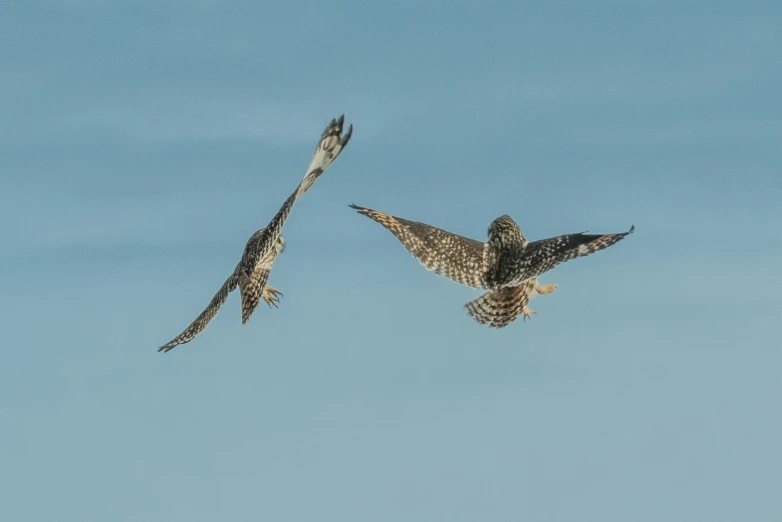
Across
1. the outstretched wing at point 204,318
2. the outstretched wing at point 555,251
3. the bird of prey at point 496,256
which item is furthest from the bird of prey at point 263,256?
the outstretched wing at point 555,251

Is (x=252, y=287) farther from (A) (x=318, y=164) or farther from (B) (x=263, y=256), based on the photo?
(A) (x=318, y=164)

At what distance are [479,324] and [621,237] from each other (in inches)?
190

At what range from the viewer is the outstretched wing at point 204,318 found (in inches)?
1644

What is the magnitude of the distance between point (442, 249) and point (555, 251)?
325cm

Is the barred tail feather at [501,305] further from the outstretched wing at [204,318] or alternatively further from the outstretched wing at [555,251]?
the outstretched wing at [204,318]

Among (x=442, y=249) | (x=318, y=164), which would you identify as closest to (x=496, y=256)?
(x=442, y=249)

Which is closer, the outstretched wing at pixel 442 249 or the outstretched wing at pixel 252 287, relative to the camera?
the outstretched wing at pixel 442 249

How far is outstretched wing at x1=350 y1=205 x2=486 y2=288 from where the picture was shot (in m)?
41.7

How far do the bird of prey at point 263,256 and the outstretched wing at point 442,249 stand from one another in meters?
3.16

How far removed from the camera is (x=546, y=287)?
4331 centimetres

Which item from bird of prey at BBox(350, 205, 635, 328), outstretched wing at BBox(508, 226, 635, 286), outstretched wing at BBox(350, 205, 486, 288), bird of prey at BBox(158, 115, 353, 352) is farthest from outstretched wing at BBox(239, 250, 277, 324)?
outstretched wing at BBox(508, 226, 635, 286)

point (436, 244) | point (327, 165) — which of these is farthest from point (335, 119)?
point (436, 244)

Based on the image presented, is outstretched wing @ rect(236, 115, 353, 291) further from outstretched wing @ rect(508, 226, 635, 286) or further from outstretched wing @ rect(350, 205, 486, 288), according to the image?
outstretched wing @ rect(508, 226, 635, 286)

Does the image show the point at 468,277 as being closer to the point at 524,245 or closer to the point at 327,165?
the point at 524,245
